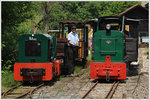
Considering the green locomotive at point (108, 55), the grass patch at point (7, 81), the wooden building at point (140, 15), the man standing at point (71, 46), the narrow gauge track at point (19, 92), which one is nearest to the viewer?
the narrow gauge track at point (19, 92)

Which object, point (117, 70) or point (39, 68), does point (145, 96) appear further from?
point (39, 68)

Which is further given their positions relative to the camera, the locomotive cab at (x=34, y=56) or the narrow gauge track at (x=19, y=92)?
the locomotive cab at (x=34, y=56)

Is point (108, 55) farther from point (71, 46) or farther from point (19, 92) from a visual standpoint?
point (19, 92)

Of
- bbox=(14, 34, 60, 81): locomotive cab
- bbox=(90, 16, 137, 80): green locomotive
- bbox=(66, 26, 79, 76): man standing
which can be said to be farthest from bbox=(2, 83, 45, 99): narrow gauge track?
bbox=(66, 26, 79, 76): man standing

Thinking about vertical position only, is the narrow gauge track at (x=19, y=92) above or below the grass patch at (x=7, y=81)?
below

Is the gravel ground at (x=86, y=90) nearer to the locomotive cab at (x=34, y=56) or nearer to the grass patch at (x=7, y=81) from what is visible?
the locomotive cab at (x=34, y=56)

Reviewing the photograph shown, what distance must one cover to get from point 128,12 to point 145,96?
35.2 metres

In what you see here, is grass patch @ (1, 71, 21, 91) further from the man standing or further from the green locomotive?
the green locomotive

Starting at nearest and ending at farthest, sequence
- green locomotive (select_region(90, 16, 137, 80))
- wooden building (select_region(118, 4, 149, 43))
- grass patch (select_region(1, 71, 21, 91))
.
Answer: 1. grass patch (select_region(1, 71, 21, 91))
2. green locomotive (select_region(90, 16, 137, 80))
3. wooden building (select_region(118, 4, 149, 43))

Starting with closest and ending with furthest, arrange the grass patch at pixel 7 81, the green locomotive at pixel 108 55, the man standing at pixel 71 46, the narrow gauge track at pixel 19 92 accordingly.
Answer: the narrow gauge track at pixel 19 92, the grass patch at pixel 7 81, the green locomotive at pixel 108 55, the man standing at pixel 71 46

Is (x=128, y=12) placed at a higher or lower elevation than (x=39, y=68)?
higher

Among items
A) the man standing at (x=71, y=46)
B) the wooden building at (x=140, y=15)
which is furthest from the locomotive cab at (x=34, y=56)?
the wooden building at (x=140, y=15)

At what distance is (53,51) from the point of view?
11164 mm

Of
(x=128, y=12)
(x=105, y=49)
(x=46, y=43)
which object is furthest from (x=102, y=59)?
(x=128, y=12)
